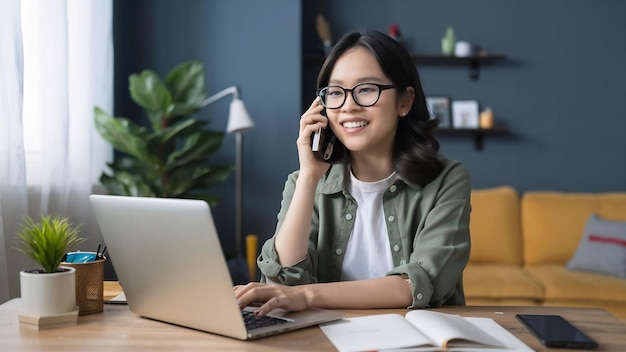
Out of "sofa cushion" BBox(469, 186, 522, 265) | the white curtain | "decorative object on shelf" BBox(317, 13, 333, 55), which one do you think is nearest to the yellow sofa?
"sofa cushion" BBox(469, 186, 522, 265)

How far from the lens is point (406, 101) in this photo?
1.79 metres

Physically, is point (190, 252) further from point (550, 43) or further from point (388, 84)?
point (550, 43)

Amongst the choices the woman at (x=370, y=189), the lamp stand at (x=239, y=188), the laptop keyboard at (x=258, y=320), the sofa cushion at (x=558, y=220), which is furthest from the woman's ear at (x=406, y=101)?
the sofa cushion at (x=558, y=220)

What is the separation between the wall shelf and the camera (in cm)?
449

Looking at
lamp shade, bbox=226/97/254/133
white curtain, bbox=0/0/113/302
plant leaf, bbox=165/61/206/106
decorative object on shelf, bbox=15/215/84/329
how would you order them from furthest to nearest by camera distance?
lamp shade, bbox=226/97/254/133
plant leaf, bbox=165/61/206/106
white curtain, bbox=0/0/113/302
decorative object on shelf, bbox=15/215/84/329

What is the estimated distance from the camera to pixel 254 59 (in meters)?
4.32

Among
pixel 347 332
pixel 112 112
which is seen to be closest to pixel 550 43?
pixel 112 112

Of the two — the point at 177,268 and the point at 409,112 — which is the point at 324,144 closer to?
the point at 409,112

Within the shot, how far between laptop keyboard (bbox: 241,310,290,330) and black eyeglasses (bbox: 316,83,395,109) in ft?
1.94

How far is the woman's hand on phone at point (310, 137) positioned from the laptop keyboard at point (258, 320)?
0.52 metres

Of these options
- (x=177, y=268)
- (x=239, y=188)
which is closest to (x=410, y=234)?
(x=177, y=268)

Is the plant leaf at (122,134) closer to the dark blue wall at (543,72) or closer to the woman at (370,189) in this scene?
the dark blue wall at (543,72)

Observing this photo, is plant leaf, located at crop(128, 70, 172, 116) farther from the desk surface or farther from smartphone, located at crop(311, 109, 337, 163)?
the desk surface

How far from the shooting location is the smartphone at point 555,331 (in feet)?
3.73
